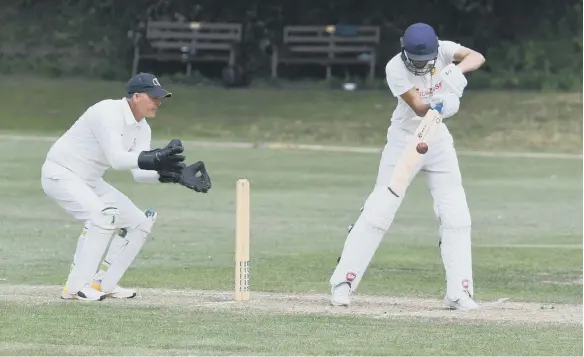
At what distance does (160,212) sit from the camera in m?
17.2

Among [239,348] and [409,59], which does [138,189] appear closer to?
[409,59]

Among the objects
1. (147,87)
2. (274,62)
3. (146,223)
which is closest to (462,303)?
(146,223)

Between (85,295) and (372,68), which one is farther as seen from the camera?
(372,68)

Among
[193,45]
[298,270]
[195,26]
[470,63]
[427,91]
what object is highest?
[195,26]

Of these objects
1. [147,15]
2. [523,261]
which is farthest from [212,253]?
[147,15]

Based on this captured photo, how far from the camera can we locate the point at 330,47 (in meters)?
32.8

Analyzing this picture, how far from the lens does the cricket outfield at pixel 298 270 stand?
821 cm

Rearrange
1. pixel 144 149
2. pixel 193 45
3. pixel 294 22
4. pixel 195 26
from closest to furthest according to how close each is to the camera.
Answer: pixel 144 149 < pixel 195 26 < pixel 193 45 < pixel 294 22

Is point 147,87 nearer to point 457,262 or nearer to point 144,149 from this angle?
point 144,149

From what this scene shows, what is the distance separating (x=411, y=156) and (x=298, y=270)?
3307mm

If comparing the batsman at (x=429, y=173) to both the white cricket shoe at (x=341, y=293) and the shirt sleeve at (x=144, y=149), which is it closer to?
the white cricket shoe at (x=341, y=293)

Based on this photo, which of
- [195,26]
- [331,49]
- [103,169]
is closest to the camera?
[103,169]

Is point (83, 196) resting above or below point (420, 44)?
below

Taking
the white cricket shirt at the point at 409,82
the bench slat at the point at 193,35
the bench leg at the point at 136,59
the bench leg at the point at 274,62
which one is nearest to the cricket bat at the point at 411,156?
the white cricket shirt at the point at 409,82
